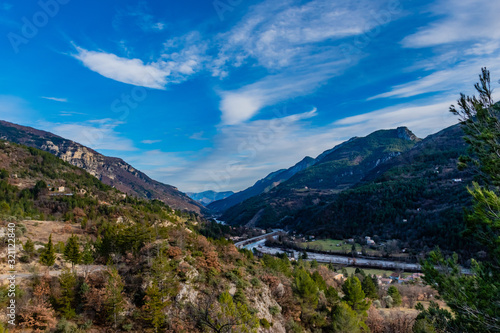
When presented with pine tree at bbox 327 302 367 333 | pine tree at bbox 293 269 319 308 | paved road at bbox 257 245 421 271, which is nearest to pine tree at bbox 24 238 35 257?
pine tree at bbox 293 269 319 308

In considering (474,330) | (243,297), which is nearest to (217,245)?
(243,297)

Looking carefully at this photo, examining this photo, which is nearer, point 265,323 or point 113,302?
point 113,302

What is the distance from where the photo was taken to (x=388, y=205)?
150 metres

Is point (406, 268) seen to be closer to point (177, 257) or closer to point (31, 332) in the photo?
point (177, 257)

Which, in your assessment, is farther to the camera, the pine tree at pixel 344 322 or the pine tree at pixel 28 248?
the pine tree at pixel 28 248

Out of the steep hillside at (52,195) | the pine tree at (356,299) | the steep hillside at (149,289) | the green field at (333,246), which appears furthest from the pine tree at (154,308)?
the green field at (333,246)

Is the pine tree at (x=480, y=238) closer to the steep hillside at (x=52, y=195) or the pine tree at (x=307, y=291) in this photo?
the pine tree at (x=307, y=291)

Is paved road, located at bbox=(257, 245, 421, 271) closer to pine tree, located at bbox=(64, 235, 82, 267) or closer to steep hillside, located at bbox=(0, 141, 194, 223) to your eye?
steep hillside, located at bbox=(0, 141, 194, 223)

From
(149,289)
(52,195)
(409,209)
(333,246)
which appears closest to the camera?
(149,289)

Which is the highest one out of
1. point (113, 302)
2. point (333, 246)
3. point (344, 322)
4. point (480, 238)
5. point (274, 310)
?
point (480, 238)

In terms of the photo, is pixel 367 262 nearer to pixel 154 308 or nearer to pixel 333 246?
pixel 333 246

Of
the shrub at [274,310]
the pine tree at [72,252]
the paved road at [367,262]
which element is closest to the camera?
the pine tree at [72,252]

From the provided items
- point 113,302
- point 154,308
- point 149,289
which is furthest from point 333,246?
point 113,302

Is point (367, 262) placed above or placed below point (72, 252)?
below
